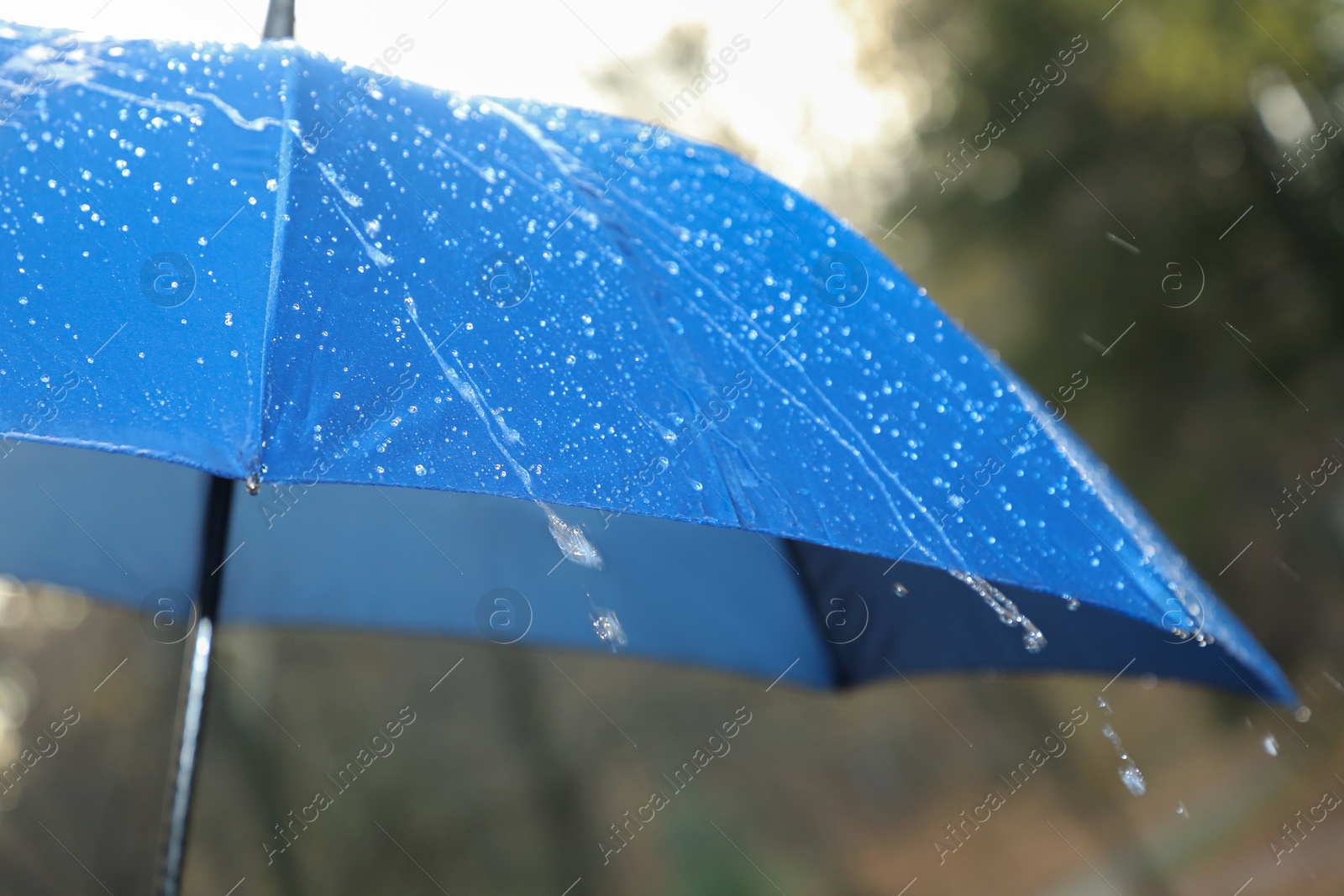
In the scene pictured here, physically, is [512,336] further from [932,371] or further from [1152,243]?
[1152,243]

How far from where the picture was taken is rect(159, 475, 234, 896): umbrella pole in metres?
1.72

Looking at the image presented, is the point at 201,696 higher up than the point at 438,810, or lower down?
higher up

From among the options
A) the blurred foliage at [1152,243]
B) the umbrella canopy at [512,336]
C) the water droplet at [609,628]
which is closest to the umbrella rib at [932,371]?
the umbrella canopy at [512,336]

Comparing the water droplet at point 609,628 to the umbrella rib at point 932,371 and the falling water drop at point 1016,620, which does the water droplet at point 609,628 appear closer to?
the falling water drop at point 1016,620

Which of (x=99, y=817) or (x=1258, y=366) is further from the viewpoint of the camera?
(x=99, y=817)

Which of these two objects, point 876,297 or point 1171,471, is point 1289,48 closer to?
point 1171,471

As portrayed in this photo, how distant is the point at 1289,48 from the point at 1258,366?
2.83m

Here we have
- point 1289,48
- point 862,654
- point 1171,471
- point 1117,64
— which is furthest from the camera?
point 1171,471

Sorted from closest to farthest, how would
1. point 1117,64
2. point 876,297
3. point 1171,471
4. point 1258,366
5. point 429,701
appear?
point 876,297
point 1117,64
point 1258,366
point 1171,471
point 429,701

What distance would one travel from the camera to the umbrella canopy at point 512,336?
981 mm

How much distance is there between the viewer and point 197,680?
1.83m

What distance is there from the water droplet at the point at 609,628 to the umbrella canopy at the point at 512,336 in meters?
0.82

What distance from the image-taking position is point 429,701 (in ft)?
41.0

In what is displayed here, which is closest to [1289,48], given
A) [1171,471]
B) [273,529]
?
[1171,471]
